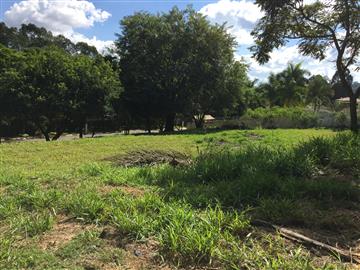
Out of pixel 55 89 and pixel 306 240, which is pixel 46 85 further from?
pixel 306 240

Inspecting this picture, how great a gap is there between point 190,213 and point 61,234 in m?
1.31

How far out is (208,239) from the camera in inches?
152

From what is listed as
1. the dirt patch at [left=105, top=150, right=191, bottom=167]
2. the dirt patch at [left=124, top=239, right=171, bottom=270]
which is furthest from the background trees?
the dirt patch at [left=124, top=239, right=171, bottom=270]

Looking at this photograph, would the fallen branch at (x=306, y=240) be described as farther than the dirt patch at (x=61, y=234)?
No

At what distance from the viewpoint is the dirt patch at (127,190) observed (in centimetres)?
588

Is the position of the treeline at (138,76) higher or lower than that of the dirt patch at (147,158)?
higher

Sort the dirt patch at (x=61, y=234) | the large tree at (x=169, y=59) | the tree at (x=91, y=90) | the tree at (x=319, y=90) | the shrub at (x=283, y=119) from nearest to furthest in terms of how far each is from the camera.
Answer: the dirt patch at (x=61, y=234)
the tree at (x=91, y=90)
the large tree at (x=169, y=59)
the shrub at (x=283, y=119)
the tree at (x=319, y=90)

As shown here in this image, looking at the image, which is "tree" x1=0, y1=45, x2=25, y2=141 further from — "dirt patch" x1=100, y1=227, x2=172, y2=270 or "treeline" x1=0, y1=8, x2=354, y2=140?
"dirt patch" x1=100, y1=227, x2=172, y2=270

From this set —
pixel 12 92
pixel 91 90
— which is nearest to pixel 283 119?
pixel 91 90

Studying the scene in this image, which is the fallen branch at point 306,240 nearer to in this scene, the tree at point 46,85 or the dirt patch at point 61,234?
the dirt patch at point 61,234

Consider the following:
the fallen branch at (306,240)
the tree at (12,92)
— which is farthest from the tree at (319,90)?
the fallen branch at (306,240)

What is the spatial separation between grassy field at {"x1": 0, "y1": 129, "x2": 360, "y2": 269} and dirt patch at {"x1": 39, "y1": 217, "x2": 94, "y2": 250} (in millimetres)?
10

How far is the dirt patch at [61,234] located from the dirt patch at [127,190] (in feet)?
3.57

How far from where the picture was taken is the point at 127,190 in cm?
612
